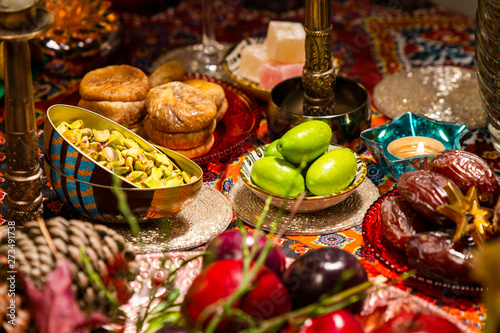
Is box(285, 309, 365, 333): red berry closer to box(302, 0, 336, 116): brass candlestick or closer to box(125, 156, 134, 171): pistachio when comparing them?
box(125, 156, 134, 171): pistachio

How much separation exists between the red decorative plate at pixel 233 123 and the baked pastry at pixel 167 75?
0.04 meters

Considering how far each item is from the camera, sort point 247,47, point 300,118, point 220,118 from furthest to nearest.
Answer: point 247,47 < point 220,118 < point 300,118

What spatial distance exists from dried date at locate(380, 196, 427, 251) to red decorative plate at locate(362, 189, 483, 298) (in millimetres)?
18

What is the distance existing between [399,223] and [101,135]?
39cm

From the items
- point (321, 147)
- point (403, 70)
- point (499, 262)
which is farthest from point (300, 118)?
point (499, 262)

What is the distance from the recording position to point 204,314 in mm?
429

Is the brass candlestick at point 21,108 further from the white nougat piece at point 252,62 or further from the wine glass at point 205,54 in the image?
the wine glass at point 205,54

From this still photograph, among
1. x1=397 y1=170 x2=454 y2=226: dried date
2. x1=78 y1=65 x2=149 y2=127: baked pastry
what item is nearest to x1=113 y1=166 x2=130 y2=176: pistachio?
x1=78 y1=65 x2=149 y2=127: baked pastry

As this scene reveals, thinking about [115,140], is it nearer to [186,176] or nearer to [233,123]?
[186,176]

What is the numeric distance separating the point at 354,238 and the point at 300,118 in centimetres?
23

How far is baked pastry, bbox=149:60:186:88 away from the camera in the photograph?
1.04m

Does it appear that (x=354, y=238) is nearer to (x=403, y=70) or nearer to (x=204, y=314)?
(x=204, y=314)

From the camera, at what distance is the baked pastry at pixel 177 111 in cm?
87

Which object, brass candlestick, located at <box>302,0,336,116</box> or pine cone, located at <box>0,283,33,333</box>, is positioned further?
brass candlestick, located at <box>302,0,336,116</box>
